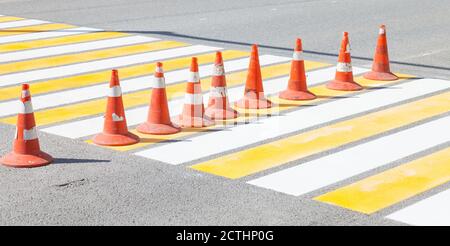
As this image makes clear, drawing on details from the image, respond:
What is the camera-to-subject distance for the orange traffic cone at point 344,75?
11422 millimetres

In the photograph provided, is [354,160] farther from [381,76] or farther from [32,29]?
[32,29]

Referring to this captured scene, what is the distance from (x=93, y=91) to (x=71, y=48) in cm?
307

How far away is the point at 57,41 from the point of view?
1490cm

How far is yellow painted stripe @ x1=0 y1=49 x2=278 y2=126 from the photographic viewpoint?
1001 centimetres

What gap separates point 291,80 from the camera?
1105 cm

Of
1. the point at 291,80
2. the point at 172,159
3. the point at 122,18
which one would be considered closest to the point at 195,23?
the point at 122,18

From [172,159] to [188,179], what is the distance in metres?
0.65

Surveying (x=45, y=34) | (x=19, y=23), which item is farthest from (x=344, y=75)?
(x=19, y=23)

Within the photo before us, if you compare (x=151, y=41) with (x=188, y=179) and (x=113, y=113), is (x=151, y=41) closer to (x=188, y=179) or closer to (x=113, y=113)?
(x=113, y=113)

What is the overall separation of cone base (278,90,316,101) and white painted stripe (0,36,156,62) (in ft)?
13.9

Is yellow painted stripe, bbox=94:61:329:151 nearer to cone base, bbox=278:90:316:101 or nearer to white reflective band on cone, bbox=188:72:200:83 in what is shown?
cone base, bbox=278:90:316:101

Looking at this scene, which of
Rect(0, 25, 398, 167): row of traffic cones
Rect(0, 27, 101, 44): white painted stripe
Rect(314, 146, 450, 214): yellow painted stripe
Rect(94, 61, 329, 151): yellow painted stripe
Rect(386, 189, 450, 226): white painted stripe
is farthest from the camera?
Rect(0, 27, 101, 44): white painted stripe

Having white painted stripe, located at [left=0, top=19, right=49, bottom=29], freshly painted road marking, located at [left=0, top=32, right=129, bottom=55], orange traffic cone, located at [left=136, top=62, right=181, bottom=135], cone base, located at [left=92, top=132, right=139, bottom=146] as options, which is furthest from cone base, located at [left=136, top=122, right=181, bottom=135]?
white painted stripe, located at [left=0, top=19, right=49, bottom=29]

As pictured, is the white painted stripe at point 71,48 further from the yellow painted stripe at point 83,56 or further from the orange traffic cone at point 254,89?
the orange traffic cone at point 254,89
